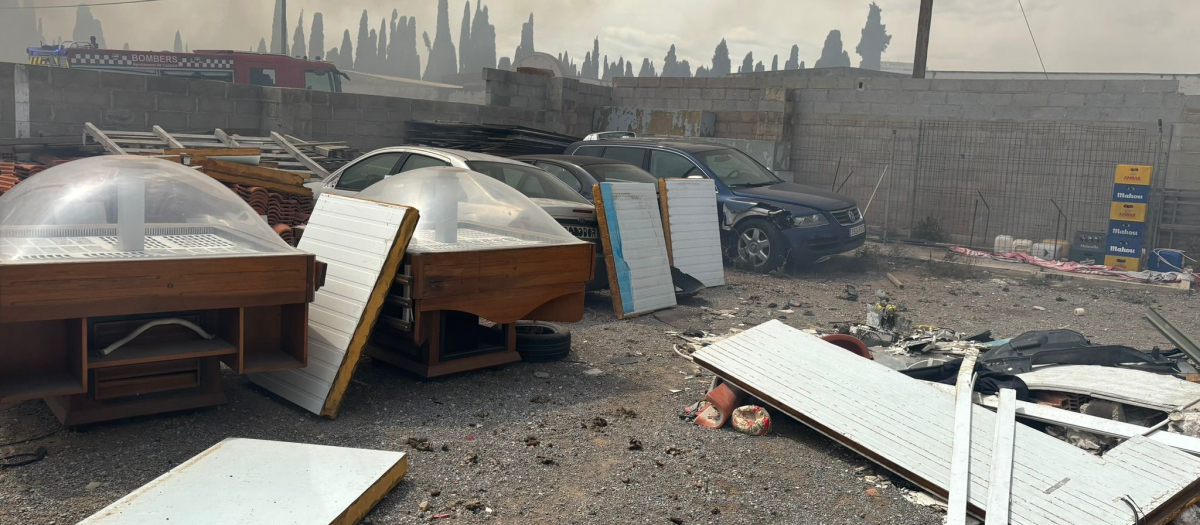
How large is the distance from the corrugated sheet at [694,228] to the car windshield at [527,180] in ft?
4.33

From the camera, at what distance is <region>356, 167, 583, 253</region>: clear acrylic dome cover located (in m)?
6.02

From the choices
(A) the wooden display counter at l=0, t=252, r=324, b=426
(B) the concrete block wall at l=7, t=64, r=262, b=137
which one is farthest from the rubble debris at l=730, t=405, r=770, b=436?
(B) the concrete block wall at l=7, t=64, r=262, b=137

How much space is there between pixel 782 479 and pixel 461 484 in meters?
1.63

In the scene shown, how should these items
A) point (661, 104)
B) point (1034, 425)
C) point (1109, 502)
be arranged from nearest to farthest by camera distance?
point (1109, 502), point (1034, 425), point (661, 104)

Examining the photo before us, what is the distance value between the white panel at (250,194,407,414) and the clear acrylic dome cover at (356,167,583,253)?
22.4 inches

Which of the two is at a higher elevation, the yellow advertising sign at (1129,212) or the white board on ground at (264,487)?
the yellow advertising sign at (1129,212)

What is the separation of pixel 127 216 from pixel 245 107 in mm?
10046

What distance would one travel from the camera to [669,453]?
4742 millimetres

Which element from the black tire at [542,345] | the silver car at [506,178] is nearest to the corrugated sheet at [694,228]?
the silver car at [506,178]

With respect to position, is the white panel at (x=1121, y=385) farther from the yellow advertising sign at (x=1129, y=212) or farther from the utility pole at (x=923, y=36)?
the utility pole at (x=923, y=36)

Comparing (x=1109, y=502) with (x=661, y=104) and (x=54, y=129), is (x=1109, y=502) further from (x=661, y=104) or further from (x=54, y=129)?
(x=661, y=104)

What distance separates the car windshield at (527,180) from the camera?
343 inches

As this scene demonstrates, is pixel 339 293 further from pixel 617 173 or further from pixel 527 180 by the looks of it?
pixel 617 173

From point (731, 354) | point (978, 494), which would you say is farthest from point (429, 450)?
point (978, 494)
